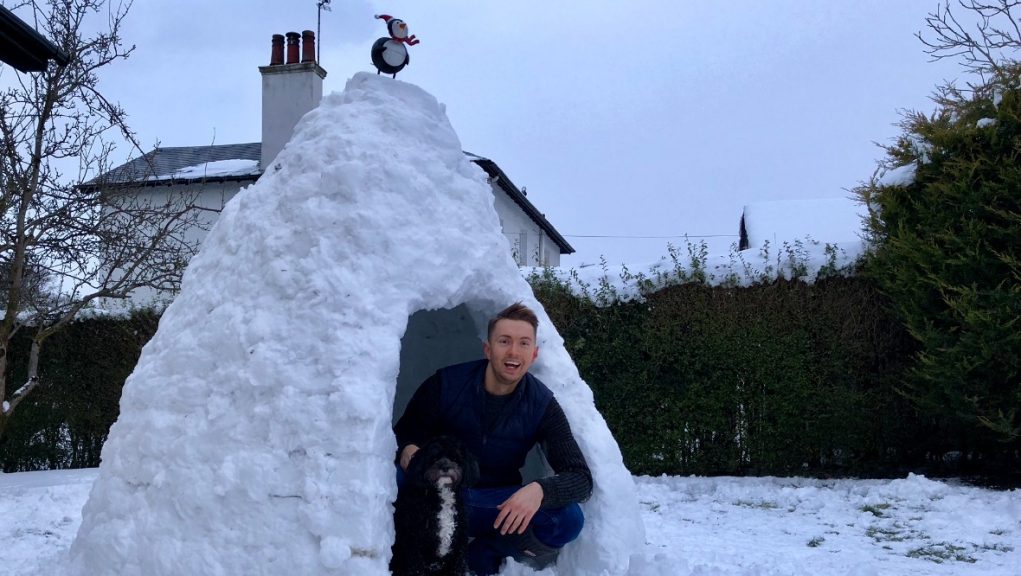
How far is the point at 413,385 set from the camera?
14.5 ft

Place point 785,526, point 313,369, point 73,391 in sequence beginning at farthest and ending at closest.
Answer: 1. point 73,391
2. point 785,526
3. point 313,369

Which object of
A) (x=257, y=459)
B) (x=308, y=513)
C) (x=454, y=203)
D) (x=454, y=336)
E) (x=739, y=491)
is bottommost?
(x=739, y=491)

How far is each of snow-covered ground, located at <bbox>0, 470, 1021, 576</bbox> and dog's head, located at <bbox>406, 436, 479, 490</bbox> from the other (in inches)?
30.9

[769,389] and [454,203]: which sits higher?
[454,203]

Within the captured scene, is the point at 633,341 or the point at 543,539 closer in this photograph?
the point at 543,539

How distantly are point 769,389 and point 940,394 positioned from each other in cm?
128

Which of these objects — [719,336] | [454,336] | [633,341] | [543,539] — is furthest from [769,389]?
[543,539]

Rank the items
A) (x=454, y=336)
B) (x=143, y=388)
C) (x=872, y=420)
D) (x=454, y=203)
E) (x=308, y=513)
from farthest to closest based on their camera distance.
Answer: (x=872, y=420)
(x=454, y=336)
(x=454, y=203)
(x=143, y=388)
(x=308, y=513)

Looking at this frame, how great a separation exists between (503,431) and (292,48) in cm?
882

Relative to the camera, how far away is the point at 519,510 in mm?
2582

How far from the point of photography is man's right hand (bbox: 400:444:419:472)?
2.66m

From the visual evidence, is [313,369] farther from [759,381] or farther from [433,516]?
[759,381]

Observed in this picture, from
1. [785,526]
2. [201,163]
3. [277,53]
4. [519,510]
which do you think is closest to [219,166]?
[201,163]

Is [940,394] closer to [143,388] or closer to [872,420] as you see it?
[872,420]
